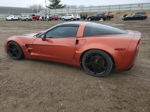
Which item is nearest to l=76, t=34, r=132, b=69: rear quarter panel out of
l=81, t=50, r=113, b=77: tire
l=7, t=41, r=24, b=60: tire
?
l=81, t=50, r=113, b=77: tire

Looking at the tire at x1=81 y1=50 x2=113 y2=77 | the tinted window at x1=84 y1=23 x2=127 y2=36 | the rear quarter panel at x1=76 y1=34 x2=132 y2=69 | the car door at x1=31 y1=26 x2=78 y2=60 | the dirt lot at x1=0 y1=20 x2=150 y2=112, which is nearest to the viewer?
the dirt lot at x1=0 y1=20 x2=150 y2=112

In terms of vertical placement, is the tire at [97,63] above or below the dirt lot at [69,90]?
above

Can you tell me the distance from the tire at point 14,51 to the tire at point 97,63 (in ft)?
7.30

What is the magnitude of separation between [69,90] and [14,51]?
277 cm

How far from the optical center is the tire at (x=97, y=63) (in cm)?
358

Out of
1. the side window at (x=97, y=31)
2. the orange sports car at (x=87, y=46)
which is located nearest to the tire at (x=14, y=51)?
the orange sports car at (x=87, y=46)

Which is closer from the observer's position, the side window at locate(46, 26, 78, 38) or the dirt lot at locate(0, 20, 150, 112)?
the dirt lot at locate(0, 20, 150, 112)

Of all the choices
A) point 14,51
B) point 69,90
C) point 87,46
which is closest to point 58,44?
point 87,46

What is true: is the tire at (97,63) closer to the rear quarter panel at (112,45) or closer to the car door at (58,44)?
the rear quarter panel at (112,45)

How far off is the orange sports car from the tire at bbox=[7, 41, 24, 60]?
0.31 ft

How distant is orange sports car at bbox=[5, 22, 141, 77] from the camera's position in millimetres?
3463

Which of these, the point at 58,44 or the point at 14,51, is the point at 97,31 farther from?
the point at 14,51

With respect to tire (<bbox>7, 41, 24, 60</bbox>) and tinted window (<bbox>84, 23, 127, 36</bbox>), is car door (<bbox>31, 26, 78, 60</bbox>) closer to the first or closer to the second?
tinted window (<bbox>84, 23, 127, 36</bbox>)

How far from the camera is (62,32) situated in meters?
4.24
